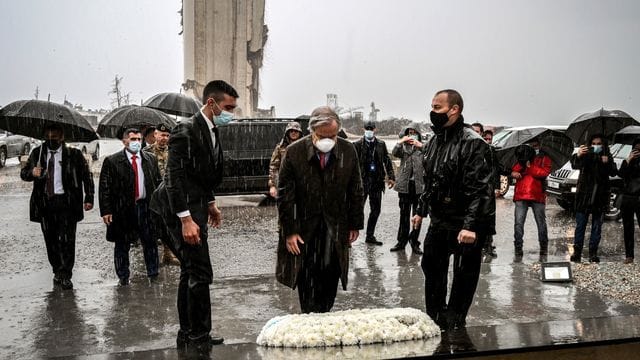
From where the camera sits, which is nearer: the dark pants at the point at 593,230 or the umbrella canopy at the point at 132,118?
the dark pants at the point at 593,230

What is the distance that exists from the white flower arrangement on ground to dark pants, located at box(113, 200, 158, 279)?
3731 millimetres

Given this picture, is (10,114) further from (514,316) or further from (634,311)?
(634,311)

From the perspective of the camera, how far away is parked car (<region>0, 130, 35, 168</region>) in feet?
86.1

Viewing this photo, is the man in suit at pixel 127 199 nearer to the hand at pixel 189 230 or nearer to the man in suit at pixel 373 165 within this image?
the hand at pixel 189 230

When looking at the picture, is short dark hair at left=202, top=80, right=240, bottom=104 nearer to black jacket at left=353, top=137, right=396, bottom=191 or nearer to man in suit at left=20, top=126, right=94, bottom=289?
man in suit at left=20, top=126, right=94, bottom=289

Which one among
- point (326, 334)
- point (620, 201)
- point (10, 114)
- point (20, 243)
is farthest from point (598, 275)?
point (20, 243)

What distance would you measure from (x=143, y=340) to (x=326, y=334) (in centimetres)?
216

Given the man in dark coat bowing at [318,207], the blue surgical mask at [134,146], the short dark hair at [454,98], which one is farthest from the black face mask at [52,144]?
the short dark hair at [454,98]

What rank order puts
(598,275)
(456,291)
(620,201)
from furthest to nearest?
(620,201) → (598,275) → (456,291)

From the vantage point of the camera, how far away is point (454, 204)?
4809mm

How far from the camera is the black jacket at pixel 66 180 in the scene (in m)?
7.11

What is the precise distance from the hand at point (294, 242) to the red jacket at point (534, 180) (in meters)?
5.19

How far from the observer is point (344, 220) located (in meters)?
5.02

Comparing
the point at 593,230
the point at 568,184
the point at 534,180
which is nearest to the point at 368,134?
the point at 534,180
